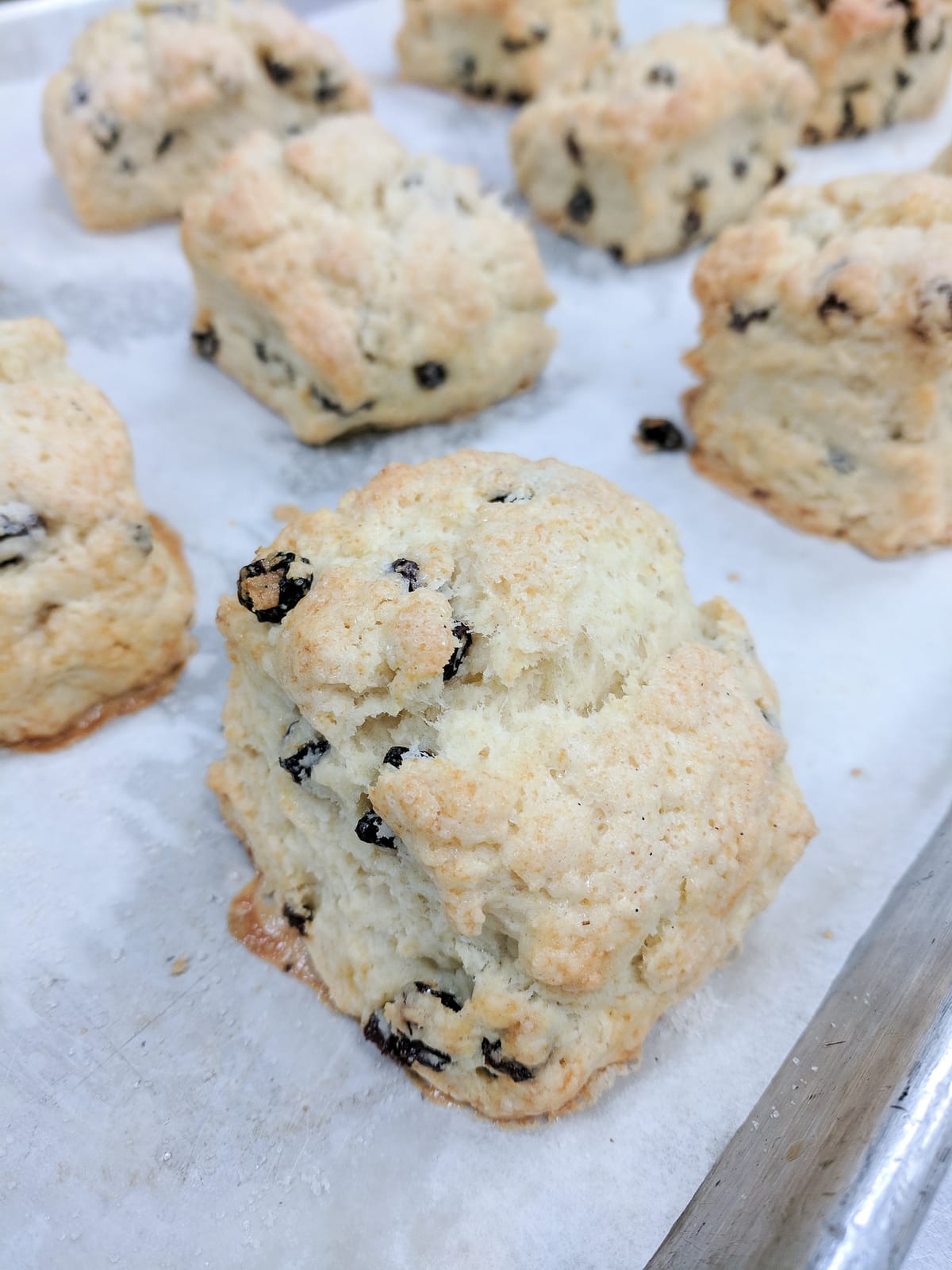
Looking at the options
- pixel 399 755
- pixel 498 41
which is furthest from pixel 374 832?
pixel 498 41

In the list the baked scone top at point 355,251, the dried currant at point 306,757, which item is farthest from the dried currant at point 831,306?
the dried currant at point 306,757

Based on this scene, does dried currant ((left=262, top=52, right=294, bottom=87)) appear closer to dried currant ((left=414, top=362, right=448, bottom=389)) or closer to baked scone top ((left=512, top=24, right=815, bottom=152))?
baked scone top ((left=512, top=24, right=815, bottom=152))

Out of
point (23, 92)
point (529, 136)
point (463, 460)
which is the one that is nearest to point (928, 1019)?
point (463, 460)

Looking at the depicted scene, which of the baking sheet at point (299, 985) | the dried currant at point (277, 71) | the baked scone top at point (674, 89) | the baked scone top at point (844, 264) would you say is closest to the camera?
the baking sheet at point (299, 985)

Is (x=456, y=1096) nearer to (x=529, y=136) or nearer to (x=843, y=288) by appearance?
(x=843, y=288)

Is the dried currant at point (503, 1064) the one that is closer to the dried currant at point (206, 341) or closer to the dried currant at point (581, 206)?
the dried currant at point (206, 341)
